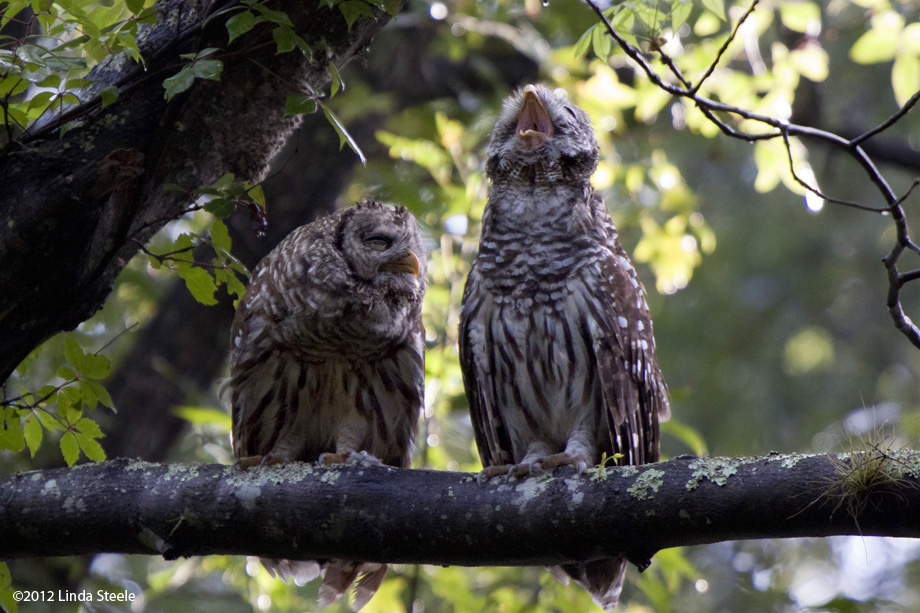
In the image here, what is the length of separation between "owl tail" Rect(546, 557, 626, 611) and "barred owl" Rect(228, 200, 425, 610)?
2.63 ft

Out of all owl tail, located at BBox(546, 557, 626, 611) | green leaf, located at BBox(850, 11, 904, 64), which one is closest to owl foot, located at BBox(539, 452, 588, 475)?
owl tail, located at BBox(546, 557, 626, 611)

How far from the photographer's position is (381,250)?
11.8 ft

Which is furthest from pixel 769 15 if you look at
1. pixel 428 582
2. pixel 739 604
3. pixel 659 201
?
pixel 739 604

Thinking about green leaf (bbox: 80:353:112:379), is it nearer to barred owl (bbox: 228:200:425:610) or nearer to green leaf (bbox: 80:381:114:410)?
green leaf (bbox: 80:381:114:410)

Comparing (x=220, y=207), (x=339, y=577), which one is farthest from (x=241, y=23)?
(x=339, y=577)

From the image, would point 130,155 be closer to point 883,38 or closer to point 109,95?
point 109,95

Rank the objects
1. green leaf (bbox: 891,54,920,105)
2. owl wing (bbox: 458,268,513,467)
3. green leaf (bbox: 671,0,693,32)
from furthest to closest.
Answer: green leaf (bbox: 891,54,920,105) < owl wing (bbox: 458,268,513,467) < green leaf (bbox: 671,0,693,32)

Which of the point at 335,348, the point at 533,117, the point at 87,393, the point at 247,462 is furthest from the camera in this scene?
the point at 533,117

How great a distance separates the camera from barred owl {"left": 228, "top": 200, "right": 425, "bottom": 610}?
3.50 meters

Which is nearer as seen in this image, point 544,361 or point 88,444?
point 88,444

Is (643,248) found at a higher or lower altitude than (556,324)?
higher

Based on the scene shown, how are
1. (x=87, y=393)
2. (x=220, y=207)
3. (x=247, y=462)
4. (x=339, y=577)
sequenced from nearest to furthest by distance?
1. (x=220, y=207)
2. (x=87, y=393)
3. (x=247, y=462)
4. (x=339, y=577)

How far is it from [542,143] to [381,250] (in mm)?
809

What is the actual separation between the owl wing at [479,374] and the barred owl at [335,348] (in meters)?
0.20
